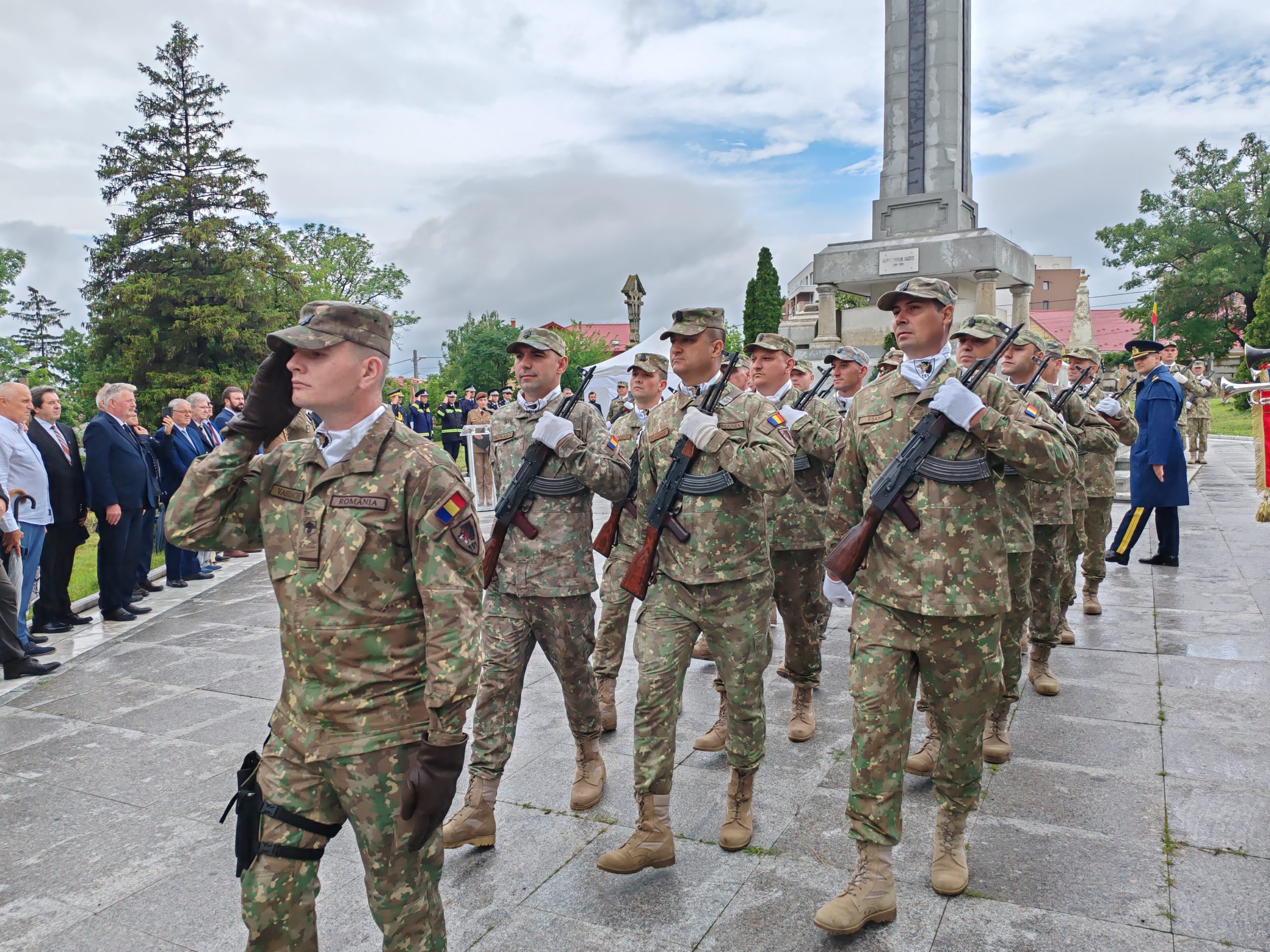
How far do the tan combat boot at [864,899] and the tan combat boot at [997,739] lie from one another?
59.1 inches

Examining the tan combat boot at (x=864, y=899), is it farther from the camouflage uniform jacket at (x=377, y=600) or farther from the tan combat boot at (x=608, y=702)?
the tan combat boot at (x=608, y=702)

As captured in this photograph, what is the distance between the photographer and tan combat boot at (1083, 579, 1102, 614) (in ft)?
24.1

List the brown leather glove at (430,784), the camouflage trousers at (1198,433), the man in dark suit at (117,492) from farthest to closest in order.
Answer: the camouflage trousers at (1198,433), the man in dark suit at (117,492), the brown leather glove at (430,784)

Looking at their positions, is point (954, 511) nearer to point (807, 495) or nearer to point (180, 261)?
point (807, 495)

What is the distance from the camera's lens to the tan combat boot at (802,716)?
4836 mm

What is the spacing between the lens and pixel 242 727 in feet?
17.5

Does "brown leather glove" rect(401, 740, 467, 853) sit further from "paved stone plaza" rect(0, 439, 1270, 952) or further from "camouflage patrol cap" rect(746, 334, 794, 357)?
"camouflage patrol cap" rect(746, 334, 794, 357)

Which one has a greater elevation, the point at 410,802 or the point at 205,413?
the point at 205,413

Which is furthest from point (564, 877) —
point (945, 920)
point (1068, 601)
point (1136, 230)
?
point (1136, 230)

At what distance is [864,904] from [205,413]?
10.0 metres

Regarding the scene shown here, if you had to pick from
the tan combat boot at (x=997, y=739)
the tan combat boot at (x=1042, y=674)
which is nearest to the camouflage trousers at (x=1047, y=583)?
the tan combat boot at (x=1042, y=674)

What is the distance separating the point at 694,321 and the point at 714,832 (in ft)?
7.45

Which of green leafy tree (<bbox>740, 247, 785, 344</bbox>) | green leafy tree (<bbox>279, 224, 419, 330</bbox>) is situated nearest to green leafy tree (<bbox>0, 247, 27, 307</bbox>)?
green leafy tree (<bbox>279, 224, 419, 330</bbox>)

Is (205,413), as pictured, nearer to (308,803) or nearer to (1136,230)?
(308,803)
